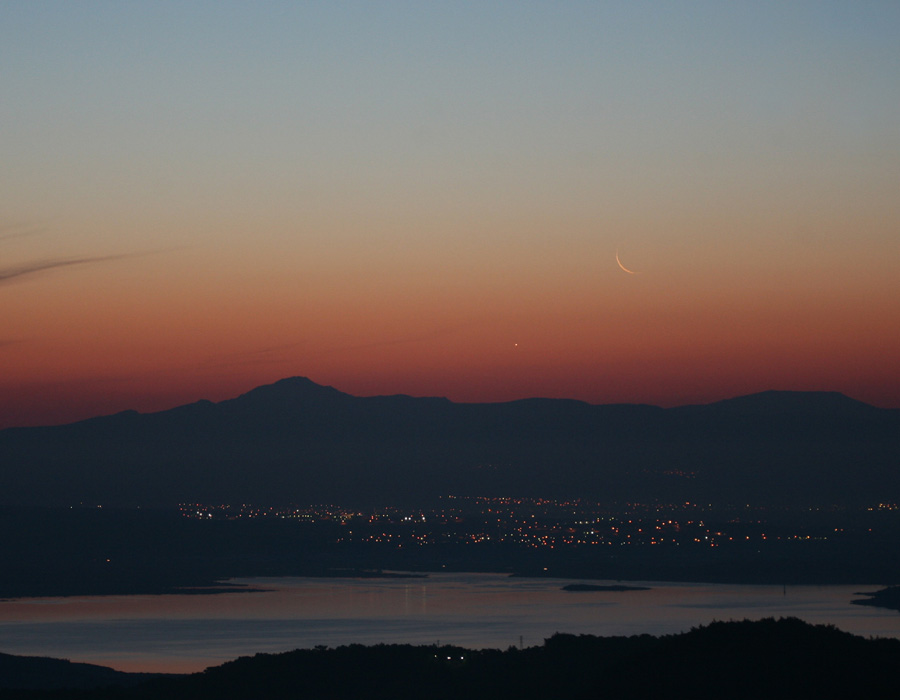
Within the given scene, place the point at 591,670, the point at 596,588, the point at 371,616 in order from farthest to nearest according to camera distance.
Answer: the point at 596,588 → the point at 371,616 → the point at 591,670

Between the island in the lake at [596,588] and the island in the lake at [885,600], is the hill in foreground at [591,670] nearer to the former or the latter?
the island in the lake at [885,600]

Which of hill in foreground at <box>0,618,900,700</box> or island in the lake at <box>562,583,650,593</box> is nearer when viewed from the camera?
hill in foreground at <box>0,618,900,700</box>

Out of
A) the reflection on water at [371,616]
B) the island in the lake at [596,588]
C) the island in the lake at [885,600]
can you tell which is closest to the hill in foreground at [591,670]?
the reflection on water at [371,616]

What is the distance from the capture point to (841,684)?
33.4 m

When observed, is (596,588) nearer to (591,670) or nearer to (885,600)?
(885,600)

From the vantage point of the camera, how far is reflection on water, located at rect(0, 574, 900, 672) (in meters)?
75.3

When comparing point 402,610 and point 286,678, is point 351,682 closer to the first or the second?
point 286,678

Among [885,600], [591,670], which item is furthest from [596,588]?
[591,670]

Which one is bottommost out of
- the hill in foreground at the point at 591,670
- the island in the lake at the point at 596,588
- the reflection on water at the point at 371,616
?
the reflection on water at the point at 371,616

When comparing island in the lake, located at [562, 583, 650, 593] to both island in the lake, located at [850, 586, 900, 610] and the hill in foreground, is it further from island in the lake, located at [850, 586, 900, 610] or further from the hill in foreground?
the hill in foreground

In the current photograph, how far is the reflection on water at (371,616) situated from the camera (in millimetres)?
75312

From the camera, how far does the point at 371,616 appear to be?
93.9 meters

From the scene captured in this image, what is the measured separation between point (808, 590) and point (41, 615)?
71809 millimetres

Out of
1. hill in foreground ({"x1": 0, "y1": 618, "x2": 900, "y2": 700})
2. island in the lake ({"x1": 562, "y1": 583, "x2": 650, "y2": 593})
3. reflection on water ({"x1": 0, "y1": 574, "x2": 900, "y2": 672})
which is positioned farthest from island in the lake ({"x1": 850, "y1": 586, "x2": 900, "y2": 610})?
hill in foreground ({"x1": 0, "y1": 618, "x2": 900, "y2": 700})
